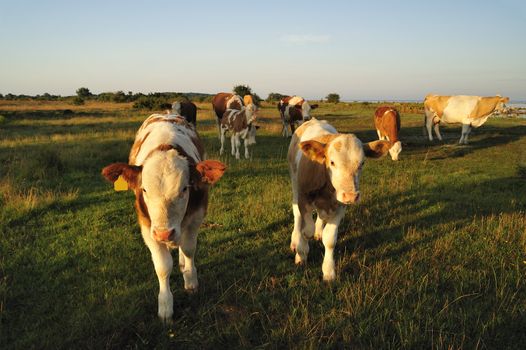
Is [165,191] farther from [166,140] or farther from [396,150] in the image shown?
[396,150]

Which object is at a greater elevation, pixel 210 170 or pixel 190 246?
pixel 210 170

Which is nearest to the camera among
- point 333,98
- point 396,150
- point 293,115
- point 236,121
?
point 396,150

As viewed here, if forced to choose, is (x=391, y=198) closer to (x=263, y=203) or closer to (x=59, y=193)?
(x=263, y=203)

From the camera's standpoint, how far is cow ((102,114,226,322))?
3154mm

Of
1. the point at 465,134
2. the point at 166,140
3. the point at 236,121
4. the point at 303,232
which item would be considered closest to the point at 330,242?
the point at 303,232

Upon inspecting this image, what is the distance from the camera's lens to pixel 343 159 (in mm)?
3699

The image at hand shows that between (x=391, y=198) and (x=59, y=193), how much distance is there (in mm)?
7100

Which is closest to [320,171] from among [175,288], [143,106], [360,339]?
[360,339]

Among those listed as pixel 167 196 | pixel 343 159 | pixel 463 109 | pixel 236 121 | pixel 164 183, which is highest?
pixel 463 109

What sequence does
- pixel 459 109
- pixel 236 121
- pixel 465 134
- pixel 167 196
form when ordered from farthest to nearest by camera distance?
pixel 459 109 → pixel 465 134 → pixel 236 121 → pixel 167 196

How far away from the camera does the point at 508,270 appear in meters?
4.35

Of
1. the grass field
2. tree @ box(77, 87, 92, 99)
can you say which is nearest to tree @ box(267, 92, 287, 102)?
tree @ box(77, 87, 92, 99)

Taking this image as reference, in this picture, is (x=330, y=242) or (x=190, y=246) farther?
(x=330, y=242)

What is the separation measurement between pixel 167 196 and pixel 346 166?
1.84 m
